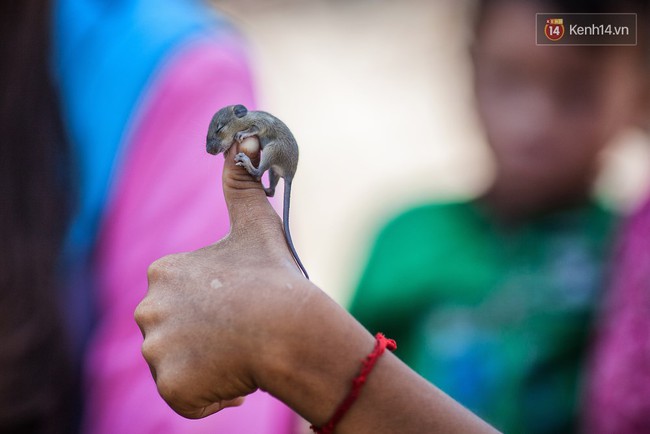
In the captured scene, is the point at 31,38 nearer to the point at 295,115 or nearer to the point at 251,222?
the point at 251,222

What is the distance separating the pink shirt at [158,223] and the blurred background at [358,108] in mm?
1734

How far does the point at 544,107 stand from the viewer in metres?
2.25

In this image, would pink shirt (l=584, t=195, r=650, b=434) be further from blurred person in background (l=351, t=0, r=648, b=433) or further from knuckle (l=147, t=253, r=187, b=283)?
knuckle (l=147, t=253, r=187, b=283)

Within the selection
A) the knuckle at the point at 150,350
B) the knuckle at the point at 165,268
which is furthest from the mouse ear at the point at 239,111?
the knuckle at the point at 150,350

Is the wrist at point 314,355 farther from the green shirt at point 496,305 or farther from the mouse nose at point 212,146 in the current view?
the green shirt at point 496,305

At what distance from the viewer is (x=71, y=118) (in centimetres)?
209

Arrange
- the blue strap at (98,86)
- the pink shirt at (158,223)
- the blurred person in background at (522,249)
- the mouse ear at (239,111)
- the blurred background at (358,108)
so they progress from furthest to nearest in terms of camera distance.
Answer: the blurred background at (358,108) < the blurred person in background at (522,249) < the blue strap at (98,86) < the pink shirt at (158,223) < the mouse ear at (239,111)

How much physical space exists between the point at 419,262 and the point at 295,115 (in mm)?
2455

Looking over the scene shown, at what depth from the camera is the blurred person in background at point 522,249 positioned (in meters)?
2.09

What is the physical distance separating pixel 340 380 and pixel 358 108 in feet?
13.6

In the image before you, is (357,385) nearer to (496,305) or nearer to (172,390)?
(172,390)

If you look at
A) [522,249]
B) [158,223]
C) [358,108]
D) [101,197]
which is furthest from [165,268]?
[358,108]

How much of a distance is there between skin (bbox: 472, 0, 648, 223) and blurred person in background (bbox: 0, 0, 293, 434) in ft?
2.50

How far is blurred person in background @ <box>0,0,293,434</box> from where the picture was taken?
1802 millimetres
